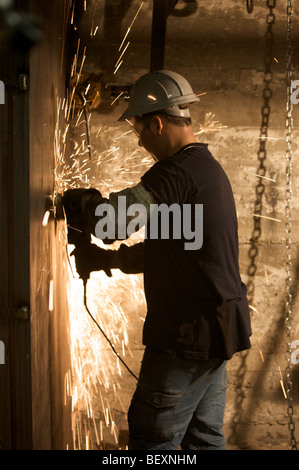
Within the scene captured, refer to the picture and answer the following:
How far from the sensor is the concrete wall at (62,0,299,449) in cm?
289

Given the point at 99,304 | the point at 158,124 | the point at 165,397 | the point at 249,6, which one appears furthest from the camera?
the point at 99,304

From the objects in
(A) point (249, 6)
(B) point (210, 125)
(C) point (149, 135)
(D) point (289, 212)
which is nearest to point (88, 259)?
(C) point (149, 135)

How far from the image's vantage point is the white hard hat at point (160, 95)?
206cm

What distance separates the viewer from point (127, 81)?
9.50ft

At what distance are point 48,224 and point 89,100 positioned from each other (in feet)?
3.71

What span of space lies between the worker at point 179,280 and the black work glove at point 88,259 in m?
0.30

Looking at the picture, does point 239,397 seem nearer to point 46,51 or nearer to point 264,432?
point 264,432

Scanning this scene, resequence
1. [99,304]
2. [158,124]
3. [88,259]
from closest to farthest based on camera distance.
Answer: [158,124], [88,259], [99,304]

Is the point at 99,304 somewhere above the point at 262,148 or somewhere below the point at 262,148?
below

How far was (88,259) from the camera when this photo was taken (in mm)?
2248

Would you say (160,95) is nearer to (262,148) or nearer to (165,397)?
(262,148)

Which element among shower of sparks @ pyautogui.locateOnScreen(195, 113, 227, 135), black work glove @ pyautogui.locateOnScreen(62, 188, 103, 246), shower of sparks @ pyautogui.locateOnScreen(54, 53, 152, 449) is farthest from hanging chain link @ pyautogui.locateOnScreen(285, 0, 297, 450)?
black work glove @ pyautogui.locateOnScreen(62, 188, 103, 246)

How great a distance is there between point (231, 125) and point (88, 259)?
1.41 metres

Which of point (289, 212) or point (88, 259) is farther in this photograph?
point (289, 212)
